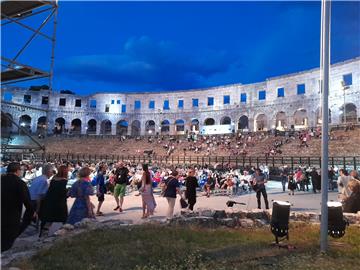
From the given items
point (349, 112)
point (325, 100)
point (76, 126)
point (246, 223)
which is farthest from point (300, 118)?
point (325, 100)

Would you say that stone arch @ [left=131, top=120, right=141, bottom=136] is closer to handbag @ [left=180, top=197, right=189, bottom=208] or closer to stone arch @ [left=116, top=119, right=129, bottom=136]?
stone arch @ [left=116, top=119, right=129, bottom=136]

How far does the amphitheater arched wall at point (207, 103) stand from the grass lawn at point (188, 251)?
3922cm

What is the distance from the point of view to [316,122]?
45.7m

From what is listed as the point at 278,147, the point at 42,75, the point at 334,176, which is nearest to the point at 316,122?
the point at 278,147

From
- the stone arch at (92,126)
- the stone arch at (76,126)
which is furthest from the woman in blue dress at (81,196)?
the stone arch at (92,126)

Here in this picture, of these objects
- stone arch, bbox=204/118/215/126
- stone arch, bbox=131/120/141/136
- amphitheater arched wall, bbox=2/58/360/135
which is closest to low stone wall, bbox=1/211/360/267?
amphitheater arched wall, bbox=2/58/360/135

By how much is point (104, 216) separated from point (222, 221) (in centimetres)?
407

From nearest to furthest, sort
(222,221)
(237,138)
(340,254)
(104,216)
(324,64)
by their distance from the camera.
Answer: (340,254) → (324,64) → (222,221) → (104,216) → (237,138)

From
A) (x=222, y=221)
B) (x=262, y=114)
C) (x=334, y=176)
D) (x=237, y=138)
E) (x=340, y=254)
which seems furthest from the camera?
(x=262, y=114)

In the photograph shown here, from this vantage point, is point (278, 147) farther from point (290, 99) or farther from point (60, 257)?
point (60, 257)

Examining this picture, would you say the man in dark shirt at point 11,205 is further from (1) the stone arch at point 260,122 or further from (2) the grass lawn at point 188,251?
(1) the stone arch at point 260,122

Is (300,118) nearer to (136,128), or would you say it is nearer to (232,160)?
(232,160)

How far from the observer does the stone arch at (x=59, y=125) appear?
210 ft

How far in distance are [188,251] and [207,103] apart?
55.4m
